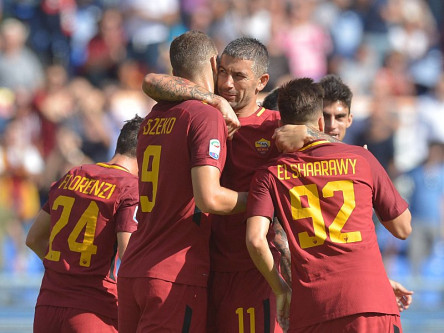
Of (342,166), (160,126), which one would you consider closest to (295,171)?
(342,166)

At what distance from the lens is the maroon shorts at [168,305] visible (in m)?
5.20

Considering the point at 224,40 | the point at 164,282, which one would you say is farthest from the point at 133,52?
the point at 164,282

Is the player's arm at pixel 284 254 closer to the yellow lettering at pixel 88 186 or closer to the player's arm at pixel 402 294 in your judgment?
the player's arm at pixel 402 294

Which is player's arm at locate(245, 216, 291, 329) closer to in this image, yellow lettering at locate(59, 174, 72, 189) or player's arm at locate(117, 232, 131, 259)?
player's arm at locate(117, 232, 131, 259)

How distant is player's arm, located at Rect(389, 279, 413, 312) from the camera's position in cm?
574

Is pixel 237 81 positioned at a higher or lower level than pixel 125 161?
higher

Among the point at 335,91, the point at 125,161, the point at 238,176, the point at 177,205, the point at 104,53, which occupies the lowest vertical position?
the point at 177,205

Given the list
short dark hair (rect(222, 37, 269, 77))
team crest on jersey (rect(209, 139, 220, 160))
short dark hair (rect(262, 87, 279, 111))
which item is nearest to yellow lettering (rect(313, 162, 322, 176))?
team crest on jersey (rect(209, 139, 220, 160))

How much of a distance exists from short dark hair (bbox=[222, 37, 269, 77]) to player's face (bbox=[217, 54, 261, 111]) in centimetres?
3

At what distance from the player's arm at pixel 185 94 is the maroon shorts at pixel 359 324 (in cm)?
139

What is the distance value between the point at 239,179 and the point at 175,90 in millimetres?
729

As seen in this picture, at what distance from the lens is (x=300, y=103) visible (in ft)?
17.5

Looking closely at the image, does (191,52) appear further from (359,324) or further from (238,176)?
(359,324)

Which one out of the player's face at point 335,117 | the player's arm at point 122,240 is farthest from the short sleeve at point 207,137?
the player's face at point 335,117
